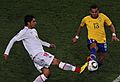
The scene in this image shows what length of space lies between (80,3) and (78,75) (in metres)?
7.84

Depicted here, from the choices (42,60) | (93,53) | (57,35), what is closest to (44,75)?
(42,60)

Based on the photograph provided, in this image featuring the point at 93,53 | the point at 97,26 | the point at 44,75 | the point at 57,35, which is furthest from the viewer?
the point at 57,35

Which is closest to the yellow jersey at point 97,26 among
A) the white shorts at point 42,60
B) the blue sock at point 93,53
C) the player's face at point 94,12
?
the player's face at point 94,12

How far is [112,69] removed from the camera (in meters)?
13.5

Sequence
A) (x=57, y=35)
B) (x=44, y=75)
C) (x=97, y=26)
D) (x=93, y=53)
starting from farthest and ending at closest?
1. (x=57, y=35)
2. (x=97, y=26)
3. (x=93, y=53)
4. (x=44, y=75)

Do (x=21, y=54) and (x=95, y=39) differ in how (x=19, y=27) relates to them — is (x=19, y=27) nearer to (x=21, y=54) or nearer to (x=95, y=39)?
(x=21, y=54)

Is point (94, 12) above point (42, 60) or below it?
above

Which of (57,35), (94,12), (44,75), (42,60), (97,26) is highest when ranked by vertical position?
(94,12)

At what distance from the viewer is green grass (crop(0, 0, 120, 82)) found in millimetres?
13172

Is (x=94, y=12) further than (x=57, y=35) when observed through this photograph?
No

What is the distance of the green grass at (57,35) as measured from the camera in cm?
1317

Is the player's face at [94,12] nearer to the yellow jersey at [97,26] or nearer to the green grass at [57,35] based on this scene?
the yellow jersey at [97,26]

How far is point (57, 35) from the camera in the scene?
55.3 ft

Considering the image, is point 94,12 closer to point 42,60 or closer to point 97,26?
point 97,26
